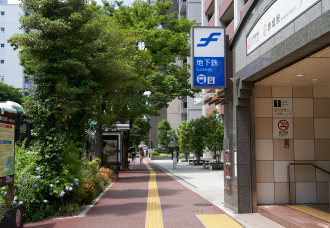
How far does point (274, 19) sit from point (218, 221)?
15.2 feet

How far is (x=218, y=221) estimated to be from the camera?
8.06m

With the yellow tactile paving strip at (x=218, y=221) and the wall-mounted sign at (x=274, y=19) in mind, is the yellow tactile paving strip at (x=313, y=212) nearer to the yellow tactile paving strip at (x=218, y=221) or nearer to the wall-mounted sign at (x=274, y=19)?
the yellow tactile paving strip at (x=218, y=221)

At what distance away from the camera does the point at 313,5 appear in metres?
4.98

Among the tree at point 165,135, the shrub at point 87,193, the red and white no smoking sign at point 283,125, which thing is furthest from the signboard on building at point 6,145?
the tree at point 165,135

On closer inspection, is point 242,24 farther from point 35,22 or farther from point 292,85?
point 35,22

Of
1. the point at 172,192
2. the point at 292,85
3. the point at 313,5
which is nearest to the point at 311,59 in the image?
the point at 313,5

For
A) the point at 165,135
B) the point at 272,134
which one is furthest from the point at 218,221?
the point at 165,135

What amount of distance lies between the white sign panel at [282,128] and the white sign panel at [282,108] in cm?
13

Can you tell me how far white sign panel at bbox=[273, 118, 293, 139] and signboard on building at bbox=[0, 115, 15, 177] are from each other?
20.8ft

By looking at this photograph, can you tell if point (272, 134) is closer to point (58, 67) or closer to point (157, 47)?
point (58, 67)

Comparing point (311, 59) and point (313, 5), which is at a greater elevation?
point (313, 5)

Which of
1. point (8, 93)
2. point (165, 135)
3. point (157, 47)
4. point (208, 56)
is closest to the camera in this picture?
point (208, 56)

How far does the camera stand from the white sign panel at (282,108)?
9195 mm

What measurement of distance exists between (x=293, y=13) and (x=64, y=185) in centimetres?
646
